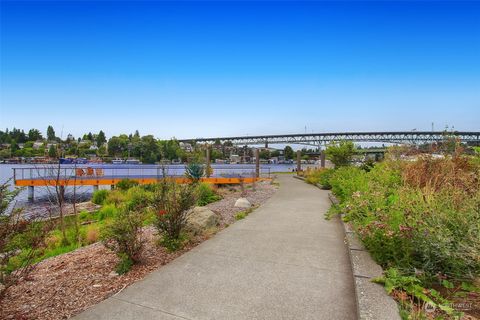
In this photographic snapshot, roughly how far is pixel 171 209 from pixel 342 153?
49.5 feet

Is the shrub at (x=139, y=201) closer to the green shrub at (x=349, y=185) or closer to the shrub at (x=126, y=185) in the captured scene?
the green shrub at (x=349, y=185)

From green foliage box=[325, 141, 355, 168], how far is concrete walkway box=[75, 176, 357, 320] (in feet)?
43.1

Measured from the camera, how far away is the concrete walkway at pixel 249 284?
299 cm

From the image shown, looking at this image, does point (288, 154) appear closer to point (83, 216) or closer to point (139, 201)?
point (83, 216)

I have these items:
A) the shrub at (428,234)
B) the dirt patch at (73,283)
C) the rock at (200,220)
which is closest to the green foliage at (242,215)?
the rock at (200,220)

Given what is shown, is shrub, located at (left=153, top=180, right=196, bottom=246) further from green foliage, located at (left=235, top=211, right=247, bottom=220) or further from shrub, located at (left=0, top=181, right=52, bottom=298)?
green foliage, located at (left=235, top=211, right=247, bottom=220)

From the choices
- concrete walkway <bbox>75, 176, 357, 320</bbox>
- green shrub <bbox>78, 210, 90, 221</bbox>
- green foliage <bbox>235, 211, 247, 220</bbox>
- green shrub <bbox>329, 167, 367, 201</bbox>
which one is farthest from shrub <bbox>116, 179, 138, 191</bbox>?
→ concrete walkway <bbox>75, 176, 357, 320</bbox>

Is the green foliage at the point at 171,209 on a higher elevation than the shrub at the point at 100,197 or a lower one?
higher

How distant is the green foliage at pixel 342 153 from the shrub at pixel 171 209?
47.8 feet

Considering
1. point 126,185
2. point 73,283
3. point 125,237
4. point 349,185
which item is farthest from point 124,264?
point 126,185

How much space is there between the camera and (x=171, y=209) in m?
5.10

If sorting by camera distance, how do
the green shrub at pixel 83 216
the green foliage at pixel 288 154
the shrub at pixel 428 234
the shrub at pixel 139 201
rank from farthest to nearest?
the green foliage at pixel 288 154, the green shrub at pixel 83 216, the shrub at pixel 139 201, the shrub at pixel 428 234

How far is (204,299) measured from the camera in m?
3.24

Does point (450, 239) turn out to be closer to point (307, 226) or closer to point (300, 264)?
point (300, 264)
